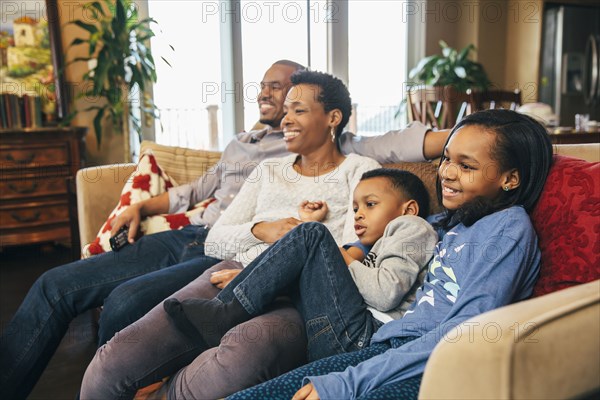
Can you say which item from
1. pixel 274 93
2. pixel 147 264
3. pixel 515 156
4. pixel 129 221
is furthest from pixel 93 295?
pixel 515 156

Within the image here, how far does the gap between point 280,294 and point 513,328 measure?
805 millimetres

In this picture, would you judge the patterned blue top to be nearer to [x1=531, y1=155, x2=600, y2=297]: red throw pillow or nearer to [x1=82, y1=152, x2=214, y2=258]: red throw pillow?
[x1=531, y1=155, x2=600, y2=297]: red throw pillow

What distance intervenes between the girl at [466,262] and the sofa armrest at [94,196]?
145 cm

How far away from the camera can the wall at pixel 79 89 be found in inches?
159

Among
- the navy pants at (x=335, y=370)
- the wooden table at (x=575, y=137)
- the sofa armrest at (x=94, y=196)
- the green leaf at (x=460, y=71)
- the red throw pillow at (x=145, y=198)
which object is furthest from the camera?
the green leaf at (x=460, y=71)

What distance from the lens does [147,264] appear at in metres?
1.98

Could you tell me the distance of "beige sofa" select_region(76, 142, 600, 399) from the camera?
0.75 metres

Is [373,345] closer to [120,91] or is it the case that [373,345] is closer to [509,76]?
[120,91]

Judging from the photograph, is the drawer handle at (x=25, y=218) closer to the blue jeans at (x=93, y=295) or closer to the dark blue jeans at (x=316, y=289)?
the blue jeans at (x=93, y=295)

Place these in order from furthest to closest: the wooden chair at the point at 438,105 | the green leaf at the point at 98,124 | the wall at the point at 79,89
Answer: the wall at the point at 79,89
the green leaf at the point at 98,124
the wooden chair at the point at 438,105

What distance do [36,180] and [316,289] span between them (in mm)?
2966

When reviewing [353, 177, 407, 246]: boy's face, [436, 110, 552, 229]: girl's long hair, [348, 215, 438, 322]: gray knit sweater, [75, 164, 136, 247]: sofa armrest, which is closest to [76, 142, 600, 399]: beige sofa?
[436, 110, 552, 229]: girl's long hair

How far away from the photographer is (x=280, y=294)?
149 cm

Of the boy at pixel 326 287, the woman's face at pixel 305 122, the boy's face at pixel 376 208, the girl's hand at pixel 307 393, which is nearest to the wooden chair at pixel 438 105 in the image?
the woman's face at pixel 305 122
